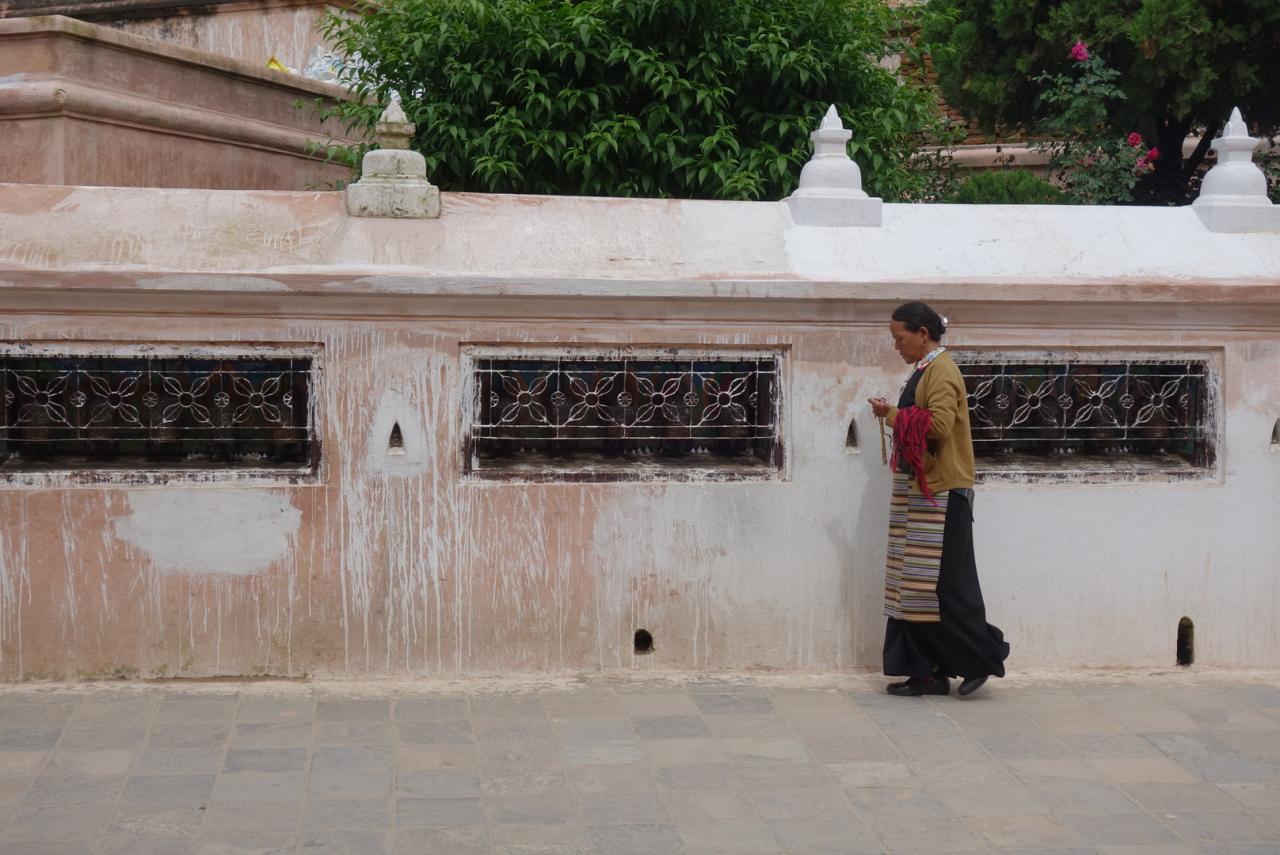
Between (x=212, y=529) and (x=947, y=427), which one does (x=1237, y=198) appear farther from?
(x=212, y=529)

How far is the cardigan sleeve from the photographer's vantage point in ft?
16.5

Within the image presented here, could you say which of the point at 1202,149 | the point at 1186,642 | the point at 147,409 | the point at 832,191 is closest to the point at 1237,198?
the point at 832,191

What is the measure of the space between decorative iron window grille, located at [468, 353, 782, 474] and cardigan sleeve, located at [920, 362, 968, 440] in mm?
658

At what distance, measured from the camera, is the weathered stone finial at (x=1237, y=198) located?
5957 mm

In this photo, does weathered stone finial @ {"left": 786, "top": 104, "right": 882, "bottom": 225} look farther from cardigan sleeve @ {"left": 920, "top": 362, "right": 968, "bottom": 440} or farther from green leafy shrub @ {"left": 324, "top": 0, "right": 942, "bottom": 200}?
green leafy shrub @ {"left": 324, "top": 0, "right": 942, "bottom": 200}

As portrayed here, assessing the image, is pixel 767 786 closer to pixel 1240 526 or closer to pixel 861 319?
pixel 861 319

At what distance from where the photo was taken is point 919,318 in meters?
5.12

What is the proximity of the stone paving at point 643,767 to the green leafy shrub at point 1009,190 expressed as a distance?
155 inches

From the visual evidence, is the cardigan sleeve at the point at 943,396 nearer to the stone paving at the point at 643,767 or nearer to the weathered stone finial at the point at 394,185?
the stone paving at the point at 643,767

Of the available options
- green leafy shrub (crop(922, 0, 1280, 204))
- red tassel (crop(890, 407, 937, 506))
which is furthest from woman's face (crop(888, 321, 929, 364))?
green leafy shrub (crop(922, 0, 1280, 204))

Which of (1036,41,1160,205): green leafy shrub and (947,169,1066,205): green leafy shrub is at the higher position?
(1036,41,1160,205): green leafy shrub

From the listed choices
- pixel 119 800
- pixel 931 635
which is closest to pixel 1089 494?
pixel 931 635

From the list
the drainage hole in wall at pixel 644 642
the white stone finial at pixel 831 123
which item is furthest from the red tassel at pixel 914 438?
the white stone finial at pixel 831 123

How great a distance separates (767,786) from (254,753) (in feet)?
5.32
